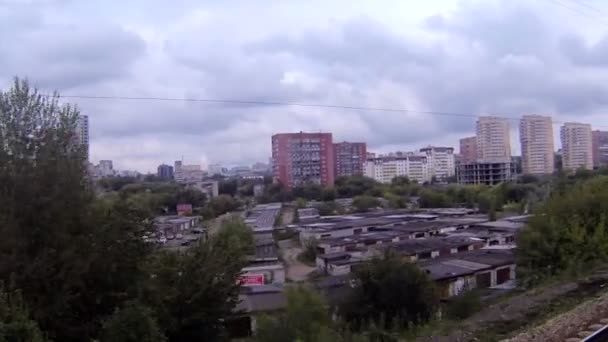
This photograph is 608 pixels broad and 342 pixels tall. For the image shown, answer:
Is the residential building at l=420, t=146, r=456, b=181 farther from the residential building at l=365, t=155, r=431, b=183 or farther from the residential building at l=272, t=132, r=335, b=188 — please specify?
the residential building at l=272, t=132, r=335, b=188

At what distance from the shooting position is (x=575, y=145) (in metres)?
78.9

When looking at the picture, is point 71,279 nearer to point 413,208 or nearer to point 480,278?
point 480,278

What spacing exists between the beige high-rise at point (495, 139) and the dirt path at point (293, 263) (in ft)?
133

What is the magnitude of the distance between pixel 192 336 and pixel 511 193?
2097 inches

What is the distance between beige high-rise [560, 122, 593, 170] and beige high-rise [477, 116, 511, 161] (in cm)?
643

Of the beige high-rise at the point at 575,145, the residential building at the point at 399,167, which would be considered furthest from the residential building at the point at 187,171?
the beige high-rise at the point at 575,145

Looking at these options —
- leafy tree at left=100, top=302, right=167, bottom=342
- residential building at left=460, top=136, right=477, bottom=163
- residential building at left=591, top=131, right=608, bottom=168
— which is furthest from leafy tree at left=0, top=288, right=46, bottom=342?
residential building at left=591, top=131, right=608, bottom=168

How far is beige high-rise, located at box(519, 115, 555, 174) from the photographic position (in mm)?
73488

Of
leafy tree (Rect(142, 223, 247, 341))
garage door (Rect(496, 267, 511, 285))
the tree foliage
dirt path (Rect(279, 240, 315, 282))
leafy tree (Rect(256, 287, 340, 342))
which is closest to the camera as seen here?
leafy tree (Rect(256, 287, 340, 342))

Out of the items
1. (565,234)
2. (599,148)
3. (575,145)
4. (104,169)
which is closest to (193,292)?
(565,234)

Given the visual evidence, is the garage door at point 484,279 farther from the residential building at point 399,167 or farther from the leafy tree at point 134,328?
the residential building at point 399,167

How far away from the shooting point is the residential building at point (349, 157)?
94688 mm

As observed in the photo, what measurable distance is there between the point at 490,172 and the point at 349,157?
90.2ft

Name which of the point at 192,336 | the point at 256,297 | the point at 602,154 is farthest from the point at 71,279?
the point at 602,154
